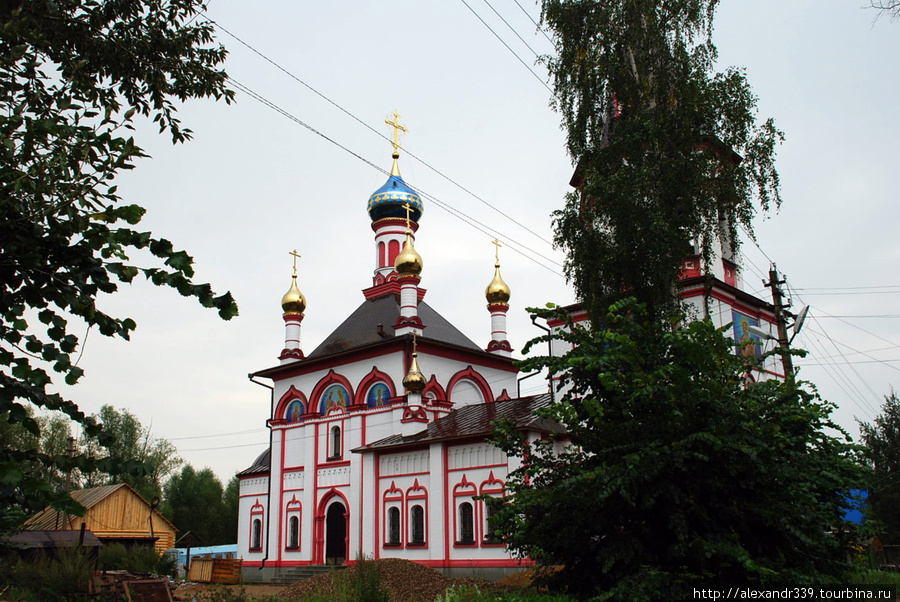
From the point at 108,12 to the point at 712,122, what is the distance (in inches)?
410

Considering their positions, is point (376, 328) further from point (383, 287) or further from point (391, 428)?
point (391, 428)

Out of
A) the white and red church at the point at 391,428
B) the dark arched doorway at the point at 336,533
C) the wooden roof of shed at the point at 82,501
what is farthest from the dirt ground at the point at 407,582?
the wooden roof of shed at the point at 82,501

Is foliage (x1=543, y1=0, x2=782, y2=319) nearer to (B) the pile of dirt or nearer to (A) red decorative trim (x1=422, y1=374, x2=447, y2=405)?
(B) the pile of dirt

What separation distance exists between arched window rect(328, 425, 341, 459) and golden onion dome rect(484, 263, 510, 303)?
705 cm

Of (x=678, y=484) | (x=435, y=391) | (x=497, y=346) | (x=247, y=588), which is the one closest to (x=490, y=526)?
(x=678, y=484)

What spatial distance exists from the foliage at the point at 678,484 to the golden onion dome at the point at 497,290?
54.6ft

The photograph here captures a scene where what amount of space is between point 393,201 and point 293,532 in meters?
12.2

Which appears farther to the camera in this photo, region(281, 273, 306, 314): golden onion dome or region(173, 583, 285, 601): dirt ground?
region(281, 273, 306, 314): golden onion dome

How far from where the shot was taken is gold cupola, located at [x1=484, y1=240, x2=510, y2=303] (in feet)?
84.3

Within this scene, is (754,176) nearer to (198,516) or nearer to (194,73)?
(194,73)

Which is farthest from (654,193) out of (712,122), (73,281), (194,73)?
(73,281)

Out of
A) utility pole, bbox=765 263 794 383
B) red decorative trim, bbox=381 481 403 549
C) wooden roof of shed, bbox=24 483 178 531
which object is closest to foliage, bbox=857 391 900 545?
utility pole, bbox=765 263 794 383

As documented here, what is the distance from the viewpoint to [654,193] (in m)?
13.1

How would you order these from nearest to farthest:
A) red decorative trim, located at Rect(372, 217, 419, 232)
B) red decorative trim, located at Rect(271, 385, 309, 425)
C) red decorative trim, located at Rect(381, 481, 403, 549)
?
red decorative trim, located at Rect(381, 481, 403, 549) < red decorative trim, located at Rect(271, 385, 309, 425) < red decorative trim, located at Rect(372, 217, 419, 232)
